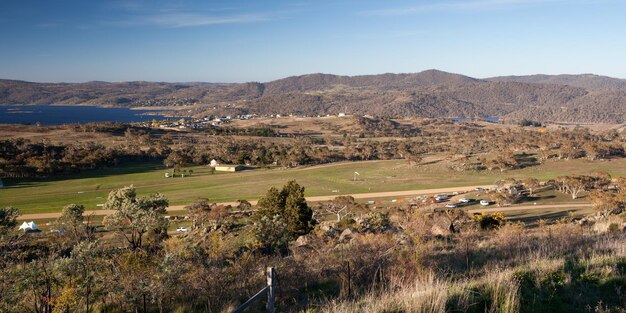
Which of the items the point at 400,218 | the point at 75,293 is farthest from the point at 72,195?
the point at 75,293

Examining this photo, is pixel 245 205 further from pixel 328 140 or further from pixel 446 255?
pixel 328 140

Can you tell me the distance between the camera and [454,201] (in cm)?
4456

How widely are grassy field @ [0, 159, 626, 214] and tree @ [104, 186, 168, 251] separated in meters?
15.6

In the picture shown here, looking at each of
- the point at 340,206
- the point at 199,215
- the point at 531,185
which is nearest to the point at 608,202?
the point at 531,185

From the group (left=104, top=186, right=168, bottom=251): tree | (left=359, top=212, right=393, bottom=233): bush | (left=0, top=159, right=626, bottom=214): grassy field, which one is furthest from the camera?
(left=0, top=159, right=626, bottom=214): grassy field

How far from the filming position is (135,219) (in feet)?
76.2

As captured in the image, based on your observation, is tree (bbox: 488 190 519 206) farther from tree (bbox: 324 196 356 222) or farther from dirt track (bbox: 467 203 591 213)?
tree (bbox: 324 196 356 222)

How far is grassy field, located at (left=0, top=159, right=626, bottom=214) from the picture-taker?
50781 millimetres

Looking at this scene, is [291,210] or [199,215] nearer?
[291,210]

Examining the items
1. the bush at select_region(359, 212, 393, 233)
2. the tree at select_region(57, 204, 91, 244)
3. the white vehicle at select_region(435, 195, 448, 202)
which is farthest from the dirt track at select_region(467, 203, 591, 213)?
the tree at select_region(57, 204, 91, 244)

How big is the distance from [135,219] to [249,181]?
3903 centimetres

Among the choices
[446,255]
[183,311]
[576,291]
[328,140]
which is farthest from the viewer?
[328,140]

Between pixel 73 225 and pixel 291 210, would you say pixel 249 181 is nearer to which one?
pixel 291 210

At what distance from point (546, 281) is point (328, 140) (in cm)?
11149
